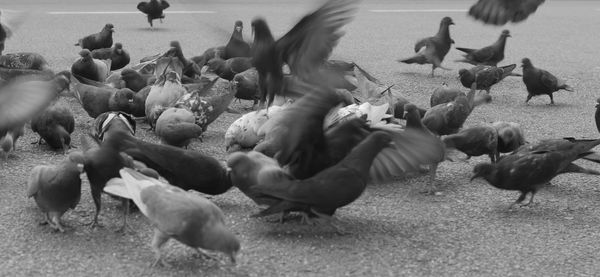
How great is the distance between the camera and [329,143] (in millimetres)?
4742

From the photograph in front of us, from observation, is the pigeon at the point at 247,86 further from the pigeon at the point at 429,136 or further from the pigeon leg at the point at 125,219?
the pigeon leg at the point at 125,219

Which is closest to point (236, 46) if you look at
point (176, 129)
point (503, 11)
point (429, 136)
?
point (176, 129)

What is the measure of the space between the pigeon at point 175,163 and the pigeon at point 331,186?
1.11ft

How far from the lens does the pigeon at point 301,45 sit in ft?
15.7

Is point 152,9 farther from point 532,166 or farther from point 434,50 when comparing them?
point 532,166

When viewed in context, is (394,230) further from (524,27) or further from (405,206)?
(524,27)

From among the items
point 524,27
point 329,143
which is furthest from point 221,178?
point 524,27

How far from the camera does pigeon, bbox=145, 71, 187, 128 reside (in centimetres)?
635

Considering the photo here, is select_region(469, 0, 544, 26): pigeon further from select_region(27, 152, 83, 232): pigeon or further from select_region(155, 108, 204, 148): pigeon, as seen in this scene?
select_region(155, 108, 204, 148): pigeon

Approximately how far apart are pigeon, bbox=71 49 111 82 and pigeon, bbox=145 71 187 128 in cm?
90

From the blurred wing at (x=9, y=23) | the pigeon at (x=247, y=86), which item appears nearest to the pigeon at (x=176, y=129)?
the pigeon at (x=247, y=86)

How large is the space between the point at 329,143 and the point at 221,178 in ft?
1.96

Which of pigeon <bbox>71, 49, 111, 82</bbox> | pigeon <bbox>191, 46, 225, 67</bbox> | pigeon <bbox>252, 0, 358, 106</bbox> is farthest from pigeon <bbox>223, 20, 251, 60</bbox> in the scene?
pigeon <bbox>252, 0, 358, 106</bbox>

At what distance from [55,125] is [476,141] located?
8.72ft
